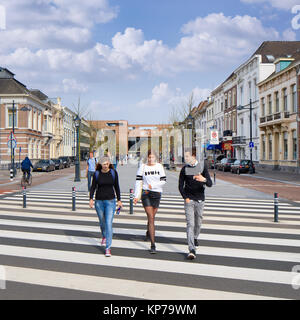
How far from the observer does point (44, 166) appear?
38.7 meters

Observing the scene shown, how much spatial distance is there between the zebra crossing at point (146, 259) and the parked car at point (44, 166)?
28.8m

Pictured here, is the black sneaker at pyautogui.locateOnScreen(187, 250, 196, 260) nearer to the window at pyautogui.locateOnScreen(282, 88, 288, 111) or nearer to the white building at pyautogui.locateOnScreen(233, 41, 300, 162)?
the window at pyautogui.locateOnScreen(282, 88, 288, 111)

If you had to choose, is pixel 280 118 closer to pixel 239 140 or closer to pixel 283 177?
pixel 283 177

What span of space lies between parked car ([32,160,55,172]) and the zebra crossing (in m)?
28.8

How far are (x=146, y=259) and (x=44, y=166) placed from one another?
113ft

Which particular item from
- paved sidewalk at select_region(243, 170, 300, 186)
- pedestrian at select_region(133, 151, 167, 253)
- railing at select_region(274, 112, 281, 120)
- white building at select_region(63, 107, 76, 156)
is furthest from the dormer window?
white building at select_region(63, 107, 76, 156)

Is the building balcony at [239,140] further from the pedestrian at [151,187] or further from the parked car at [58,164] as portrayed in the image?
the pedestrian at [151,187]

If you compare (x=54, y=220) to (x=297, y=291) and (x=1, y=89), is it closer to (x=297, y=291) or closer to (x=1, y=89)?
(x=297, y=291)

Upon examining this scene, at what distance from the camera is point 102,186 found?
6.28 m

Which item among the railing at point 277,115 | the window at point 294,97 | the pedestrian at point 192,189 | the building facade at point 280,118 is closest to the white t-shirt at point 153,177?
the pedestrian at point 192,189

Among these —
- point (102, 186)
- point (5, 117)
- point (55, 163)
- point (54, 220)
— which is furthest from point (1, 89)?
point (102, 186)

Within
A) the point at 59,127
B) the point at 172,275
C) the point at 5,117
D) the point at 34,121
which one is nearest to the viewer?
the point at 172,275

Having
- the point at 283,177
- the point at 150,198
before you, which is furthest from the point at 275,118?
the point at 150,198
